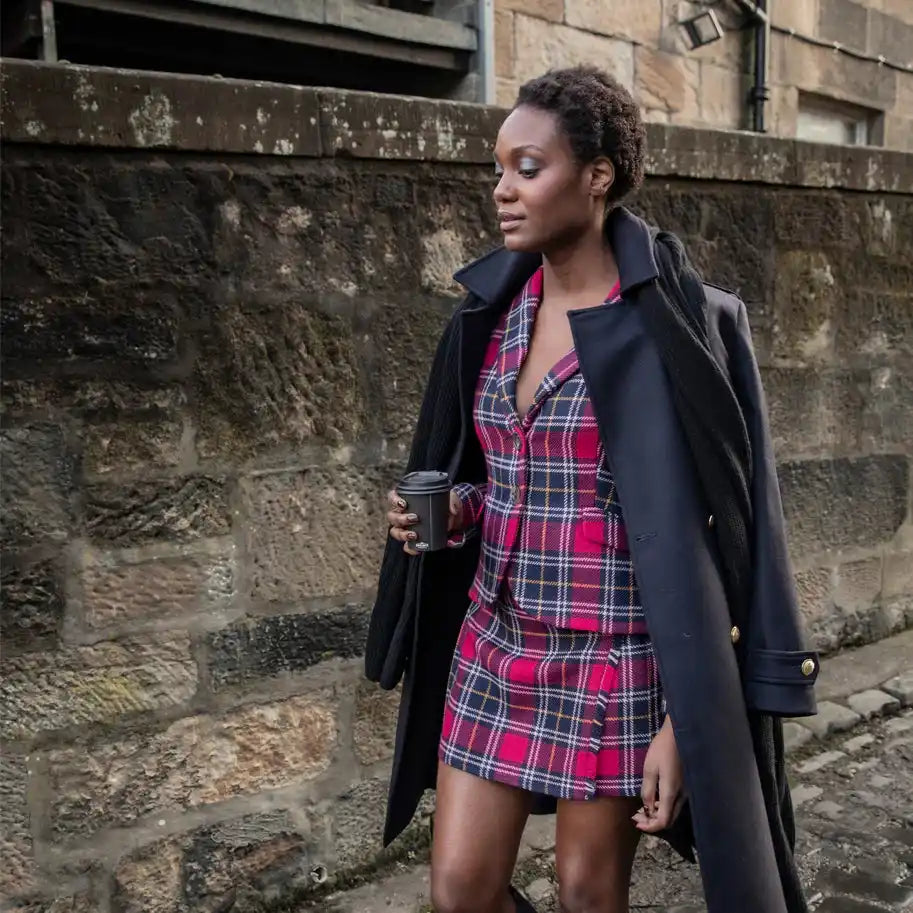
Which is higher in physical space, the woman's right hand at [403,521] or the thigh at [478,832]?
the woman's right hand at [403,521]

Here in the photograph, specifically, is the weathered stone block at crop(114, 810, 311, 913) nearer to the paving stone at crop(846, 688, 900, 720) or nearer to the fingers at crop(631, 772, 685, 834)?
the fingers at crop(631, 772, 685, 834)

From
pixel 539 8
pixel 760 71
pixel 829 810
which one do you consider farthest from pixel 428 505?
pixel 760 71

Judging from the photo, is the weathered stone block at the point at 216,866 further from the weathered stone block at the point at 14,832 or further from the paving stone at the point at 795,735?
the paving stone at the point at 795,735

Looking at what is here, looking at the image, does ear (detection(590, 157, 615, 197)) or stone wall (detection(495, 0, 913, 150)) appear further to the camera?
stone wall (detection(495, 0, 913, 150))

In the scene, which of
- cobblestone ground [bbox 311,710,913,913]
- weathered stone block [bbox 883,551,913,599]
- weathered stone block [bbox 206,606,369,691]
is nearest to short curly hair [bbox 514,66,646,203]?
weathered stone block [bbox 206,606,369,691]

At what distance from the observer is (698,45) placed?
785cm

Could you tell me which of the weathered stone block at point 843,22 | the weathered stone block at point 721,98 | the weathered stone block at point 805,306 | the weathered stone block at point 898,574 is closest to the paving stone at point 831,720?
the weathered stone block at point 898,574

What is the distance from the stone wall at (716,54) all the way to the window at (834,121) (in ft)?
0.36

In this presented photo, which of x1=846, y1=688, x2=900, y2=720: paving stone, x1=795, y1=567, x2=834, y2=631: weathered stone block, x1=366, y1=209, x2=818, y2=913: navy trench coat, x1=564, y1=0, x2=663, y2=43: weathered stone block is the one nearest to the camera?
x1=366, y1=209, x2=818, y2=913: navy trench coat

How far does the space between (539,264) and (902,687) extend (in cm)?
285

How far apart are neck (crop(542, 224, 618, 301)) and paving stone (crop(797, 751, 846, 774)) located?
2.37 metres

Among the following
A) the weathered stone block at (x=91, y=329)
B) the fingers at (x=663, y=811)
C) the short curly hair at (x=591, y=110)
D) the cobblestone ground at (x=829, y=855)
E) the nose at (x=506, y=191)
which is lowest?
the cobblestone ground at (x=829, y=855)

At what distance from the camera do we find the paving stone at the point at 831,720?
389cm

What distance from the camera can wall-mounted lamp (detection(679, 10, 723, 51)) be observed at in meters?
7.64
